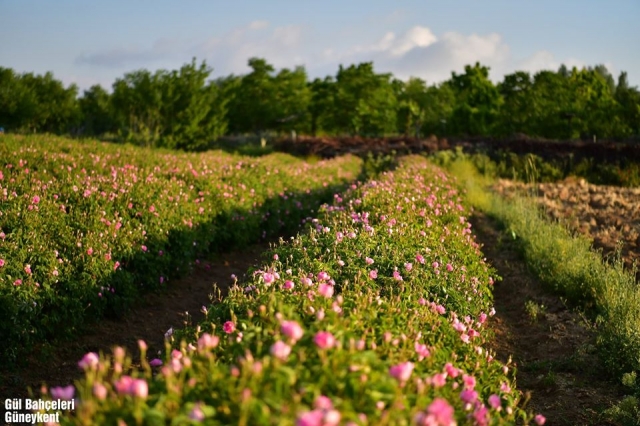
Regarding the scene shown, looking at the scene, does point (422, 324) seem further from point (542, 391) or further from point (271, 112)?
point (271, 112)

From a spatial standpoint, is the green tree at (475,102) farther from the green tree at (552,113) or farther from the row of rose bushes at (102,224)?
the row of rose bushes at (102,224)

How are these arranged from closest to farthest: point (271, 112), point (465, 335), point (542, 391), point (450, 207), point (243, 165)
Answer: point (465, 335)
point (542, 391)
point (450, 207)
point (243, 165)
point (271, 112)

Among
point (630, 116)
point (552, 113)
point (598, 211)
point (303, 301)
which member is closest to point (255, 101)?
point (552, 113)

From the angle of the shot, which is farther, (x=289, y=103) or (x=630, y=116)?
(x=289, y=103)

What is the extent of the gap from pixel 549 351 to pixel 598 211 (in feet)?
19.3

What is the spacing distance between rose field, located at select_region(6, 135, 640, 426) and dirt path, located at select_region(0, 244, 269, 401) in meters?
0.05

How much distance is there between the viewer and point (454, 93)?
52.1 m

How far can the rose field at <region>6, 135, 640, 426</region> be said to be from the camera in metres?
2.20

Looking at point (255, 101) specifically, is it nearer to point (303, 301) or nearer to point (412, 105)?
point (412, 105)

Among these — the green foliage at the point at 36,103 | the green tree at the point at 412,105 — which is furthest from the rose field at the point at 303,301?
the green tree at the point at 412,105

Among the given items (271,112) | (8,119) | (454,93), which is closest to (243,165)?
(8,119)

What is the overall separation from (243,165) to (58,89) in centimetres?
3294

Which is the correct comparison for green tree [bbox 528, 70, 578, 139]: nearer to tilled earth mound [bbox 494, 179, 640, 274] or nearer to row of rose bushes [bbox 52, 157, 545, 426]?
tilled earth mound [bbox 494, 179, 640, 274]

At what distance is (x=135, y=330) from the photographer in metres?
6.67
